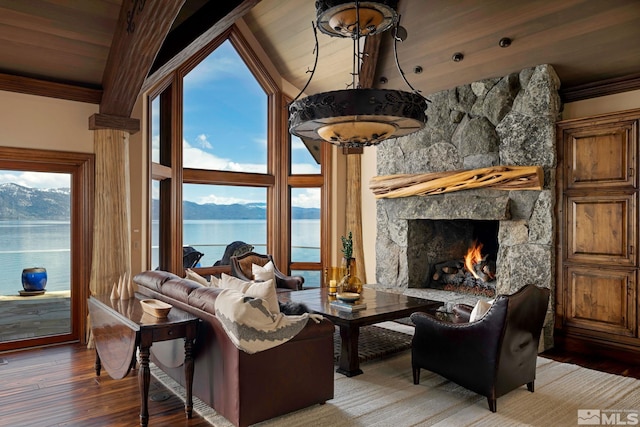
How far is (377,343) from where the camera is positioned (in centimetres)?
468

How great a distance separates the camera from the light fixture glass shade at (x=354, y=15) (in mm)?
2924

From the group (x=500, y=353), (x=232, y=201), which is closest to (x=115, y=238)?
(x=232, y=201)

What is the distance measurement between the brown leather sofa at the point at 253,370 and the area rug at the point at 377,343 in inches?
34.6

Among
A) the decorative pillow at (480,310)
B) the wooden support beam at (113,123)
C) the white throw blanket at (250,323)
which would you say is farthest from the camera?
the wooden support beam at (113,123)

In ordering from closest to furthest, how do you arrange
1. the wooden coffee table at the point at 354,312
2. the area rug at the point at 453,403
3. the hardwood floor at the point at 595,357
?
the area rug at the point at 453,403 < the wooden coffee table at the point at 354,312 < the hardwood floor at the point at 595,357

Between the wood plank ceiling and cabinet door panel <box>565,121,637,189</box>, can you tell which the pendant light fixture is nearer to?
the wood plank ceiling

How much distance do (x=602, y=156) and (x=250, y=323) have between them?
12.5 feet

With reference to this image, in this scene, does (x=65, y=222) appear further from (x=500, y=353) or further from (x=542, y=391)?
(x=542, y=391)

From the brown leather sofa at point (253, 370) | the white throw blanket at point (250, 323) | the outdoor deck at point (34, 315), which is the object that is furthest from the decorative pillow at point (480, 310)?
the outdoor deck at point (34, 315)

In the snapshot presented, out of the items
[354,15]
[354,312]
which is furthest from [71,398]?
[354,15]

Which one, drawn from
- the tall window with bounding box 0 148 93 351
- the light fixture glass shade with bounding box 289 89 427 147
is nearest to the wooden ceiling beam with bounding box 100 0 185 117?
the tall window with bounding box 0 148 93 351

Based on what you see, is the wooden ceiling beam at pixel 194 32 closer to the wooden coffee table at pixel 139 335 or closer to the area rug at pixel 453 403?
the wooden coffee table at pixel 139 335

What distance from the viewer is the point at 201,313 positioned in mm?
3182

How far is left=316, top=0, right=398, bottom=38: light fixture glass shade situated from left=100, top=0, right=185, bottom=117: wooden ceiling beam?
1.31m
